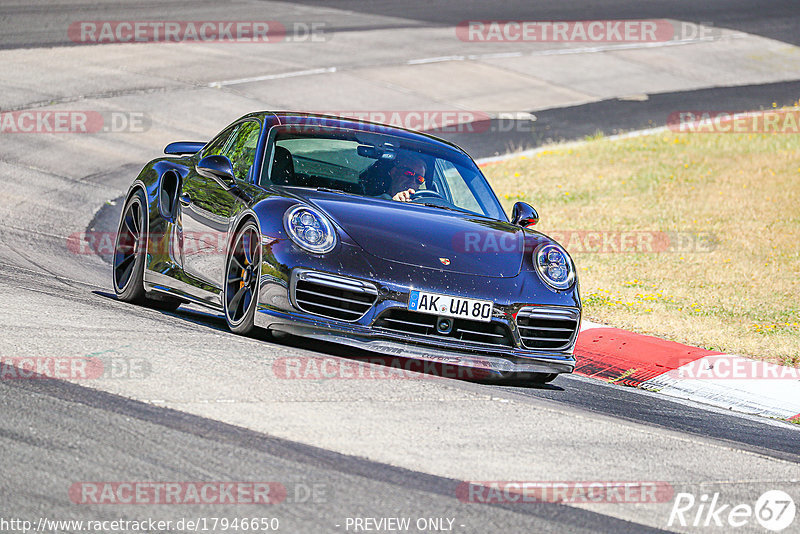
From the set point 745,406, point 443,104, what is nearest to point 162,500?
point 745,406

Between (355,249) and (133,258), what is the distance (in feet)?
8.26

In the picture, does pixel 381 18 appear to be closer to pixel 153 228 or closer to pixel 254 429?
pixel 153 228

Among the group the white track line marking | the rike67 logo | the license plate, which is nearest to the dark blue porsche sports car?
the license plate

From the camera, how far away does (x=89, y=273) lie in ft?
31.5

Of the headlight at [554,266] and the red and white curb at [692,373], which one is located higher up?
the headlight at [554,266]

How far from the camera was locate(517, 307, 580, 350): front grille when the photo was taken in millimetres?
6418

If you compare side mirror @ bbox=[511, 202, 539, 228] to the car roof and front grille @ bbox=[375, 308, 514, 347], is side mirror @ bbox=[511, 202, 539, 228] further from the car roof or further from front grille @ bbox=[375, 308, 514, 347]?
front grille @ bbox=[375, 308, 514, 347]

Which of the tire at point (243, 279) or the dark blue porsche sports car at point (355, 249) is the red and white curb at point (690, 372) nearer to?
the dark blue porsche sports car at point (355, 249)

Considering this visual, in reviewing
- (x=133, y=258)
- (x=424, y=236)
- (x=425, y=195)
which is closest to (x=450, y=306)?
(x=424, y=236)

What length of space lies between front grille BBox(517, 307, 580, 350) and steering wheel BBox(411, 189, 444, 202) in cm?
133

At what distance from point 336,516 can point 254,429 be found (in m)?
0.88

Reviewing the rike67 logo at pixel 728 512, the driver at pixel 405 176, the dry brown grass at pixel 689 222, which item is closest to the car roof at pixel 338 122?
the driver at pixel 405 176

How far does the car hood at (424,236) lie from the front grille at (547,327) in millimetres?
278

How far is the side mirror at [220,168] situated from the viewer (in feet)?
22.9
